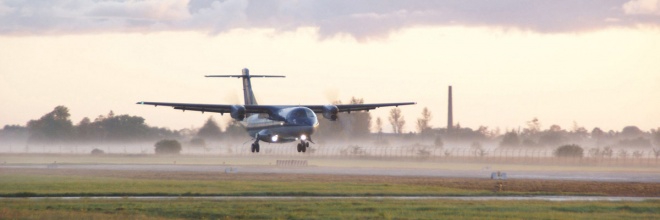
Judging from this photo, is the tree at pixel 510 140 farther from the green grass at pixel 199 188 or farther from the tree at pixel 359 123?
the green grass at pixel 199 188

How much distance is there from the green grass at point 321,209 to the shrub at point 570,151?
67275 millimetres

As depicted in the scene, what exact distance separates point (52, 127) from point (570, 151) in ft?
271

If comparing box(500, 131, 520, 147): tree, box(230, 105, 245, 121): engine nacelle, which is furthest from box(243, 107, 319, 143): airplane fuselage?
box(500, 131, 520, 147): tree

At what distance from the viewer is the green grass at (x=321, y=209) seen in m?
49.7

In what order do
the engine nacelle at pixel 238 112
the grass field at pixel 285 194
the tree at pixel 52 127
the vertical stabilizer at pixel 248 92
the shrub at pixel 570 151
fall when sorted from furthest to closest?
1. the tree at pixel 52 127
2. the shrub at pixel 570 151
3. the vertical stabilizer at pixel 248 92
4. the engine nacelle at pixel 238 112
5. the grass field at pixel 285 194

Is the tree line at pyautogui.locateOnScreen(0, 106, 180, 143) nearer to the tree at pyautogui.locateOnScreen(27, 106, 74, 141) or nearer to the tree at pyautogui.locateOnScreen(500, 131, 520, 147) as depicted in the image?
the tree at pyautogui.locateOnScreen(27, 106, 74, 141)

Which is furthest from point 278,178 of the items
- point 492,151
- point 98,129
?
point 98,129

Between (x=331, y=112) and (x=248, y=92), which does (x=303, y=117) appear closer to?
(x=331, y=112)

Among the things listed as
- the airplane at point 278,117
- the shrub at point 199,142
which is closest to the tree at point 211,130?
the shrub at point 199,142

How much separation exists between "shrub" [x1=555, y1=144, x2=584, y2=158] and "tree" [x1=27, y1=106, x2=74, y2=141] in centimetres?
7884

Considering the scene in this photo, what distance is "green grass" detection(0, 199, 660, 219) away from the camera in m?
49.7

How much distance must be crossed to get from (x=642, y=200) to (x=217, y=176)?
39.6 metres

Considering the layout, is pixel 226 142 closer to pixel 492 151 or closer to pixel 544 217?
pixel 492 151

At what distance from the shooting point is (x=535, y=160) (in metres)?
122
